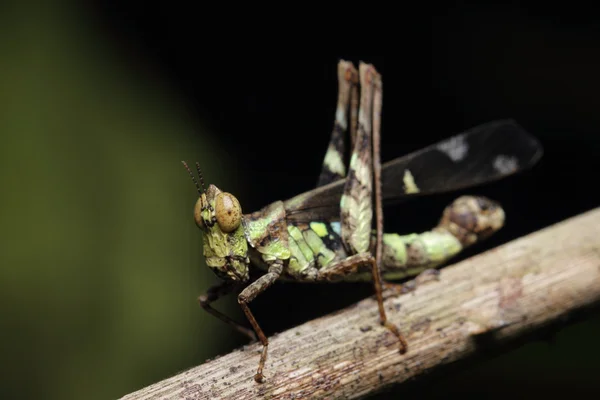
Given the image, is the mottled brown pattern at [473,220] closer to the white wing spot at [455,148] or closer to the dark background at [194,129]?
the white wing spot at [455,148]

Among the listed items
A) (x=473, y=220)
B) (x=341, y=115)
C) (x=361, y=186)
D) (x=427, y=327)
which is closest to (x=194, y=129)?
(x=341, y=115)

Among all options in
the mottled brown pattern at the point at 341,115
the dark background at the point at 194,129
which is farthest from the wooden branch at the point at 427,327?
the dark background at the point at 194,129

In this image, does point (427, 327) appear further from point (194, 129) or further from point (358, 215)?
point (194, 129)

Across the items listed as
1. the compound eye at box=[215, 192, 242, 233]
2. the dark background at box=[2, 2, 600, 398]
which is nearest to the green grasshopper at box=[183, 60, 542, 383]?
the compound eye at box=[215, 192, 242, 233]

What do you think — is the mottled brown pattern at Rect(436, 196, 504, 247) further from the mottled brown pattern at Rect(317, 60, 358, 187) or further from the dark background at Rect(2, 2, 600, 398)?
the dark background at Rect(2, 2, 600, 398)

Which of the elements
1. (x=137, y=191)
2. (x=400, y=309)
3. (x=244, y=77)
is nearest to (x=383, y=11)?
(x=244, y=77)

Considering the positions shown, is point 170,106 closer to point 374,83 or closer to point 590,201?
point 374,83
